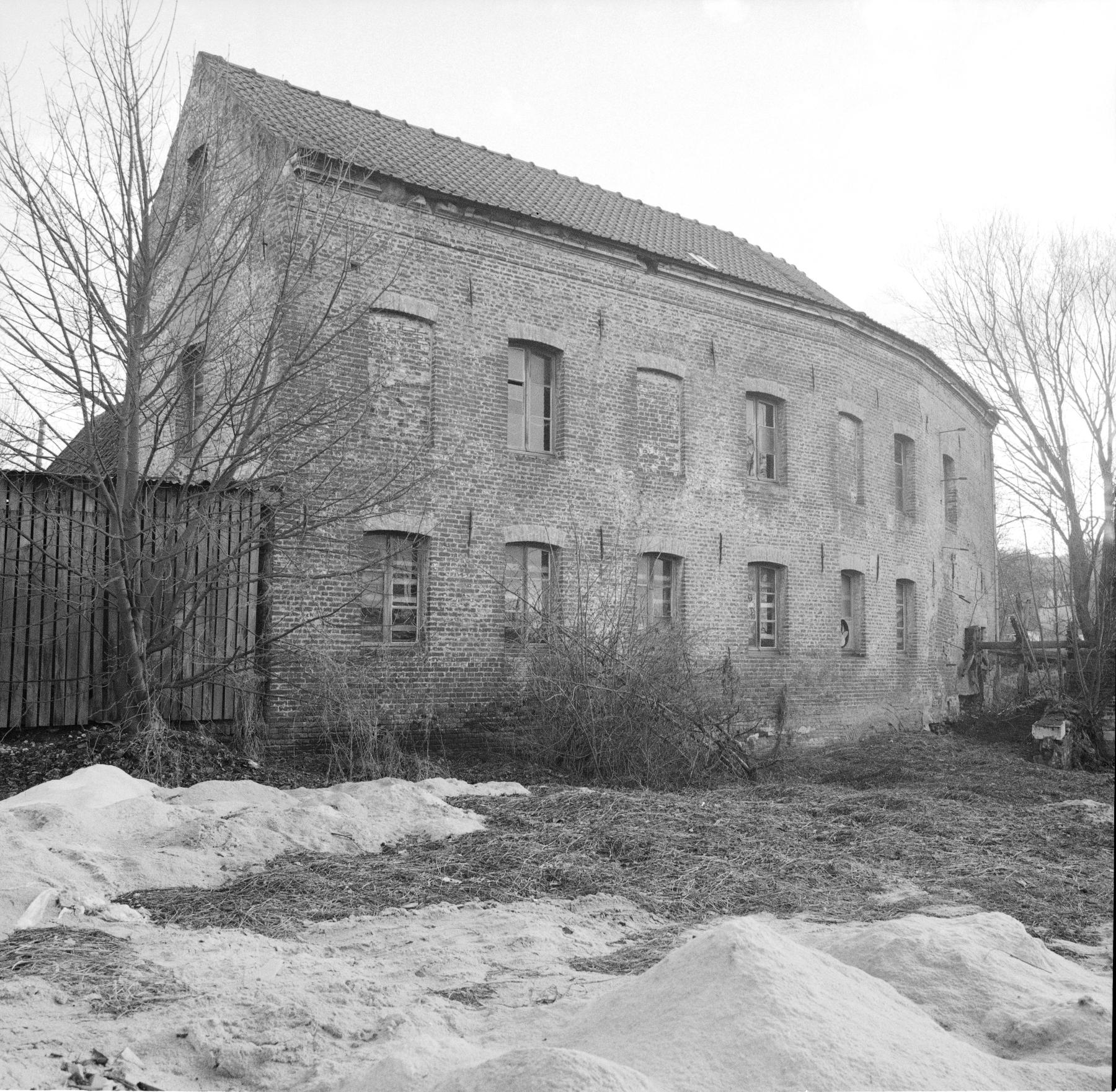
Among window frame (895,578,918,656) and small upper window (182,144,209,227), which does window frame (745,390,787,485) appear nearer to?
window frame (895,578,918,656)

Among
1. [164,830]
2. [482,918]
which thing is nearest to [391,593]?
[164,830]

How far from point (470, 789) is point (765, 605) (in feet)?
28.0

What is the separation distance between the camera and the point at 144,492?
10.5 metres

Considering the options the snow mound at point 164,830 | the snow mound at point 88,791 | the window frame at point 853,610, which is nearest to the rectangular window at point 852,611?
the window frame at point 853,610

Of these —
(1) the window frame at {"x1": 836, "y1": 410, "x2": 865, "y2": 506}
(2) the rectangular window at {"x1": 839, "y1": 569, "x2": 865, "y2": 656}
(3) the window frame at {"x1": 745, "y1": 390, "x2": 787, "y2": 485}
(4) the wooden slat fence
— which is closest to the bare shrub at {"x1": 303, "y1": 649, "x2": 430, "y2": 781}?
(4) the wooden slat fence

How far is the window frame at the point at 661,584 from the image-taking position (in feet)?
49.8

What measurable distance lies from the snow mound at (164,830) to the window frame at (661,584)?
692 cm

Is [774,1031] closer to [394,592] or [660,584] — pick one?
[394,592]

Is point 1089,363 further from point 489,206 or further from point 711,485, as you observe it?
point 489,206

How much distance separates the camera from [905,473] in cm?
2080

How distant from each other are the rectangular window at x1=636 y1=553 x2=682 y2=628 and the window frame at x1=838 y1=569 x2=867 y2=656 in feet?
13.7

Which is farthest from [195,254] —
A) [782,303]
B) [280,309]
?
[782,303]

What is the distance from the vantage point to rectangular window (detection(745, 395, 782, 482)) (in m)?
17.0

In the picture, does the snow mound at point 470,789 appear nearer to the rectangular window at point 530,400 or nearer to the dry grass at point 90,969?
the dry grass at point 90,969
